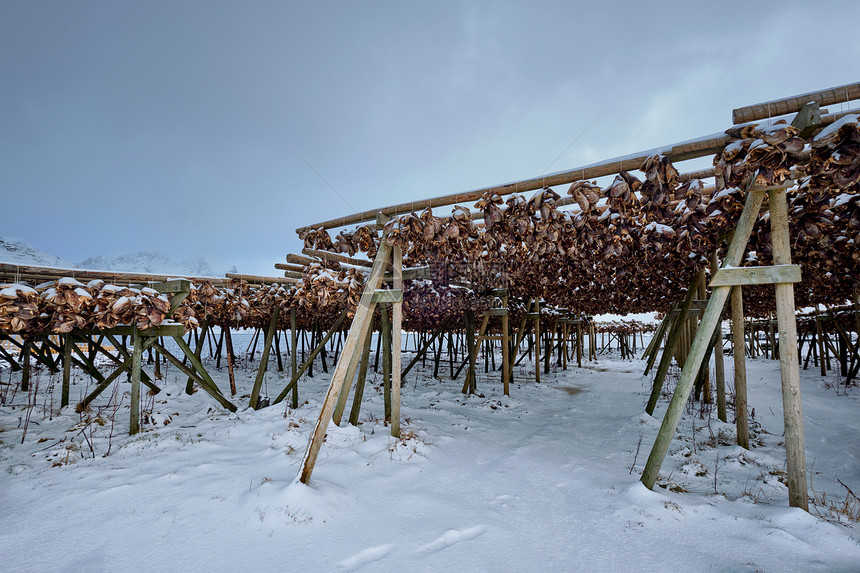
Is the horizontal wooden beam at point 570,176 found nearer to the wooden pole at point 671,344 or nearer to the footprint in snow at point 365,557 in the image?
the footprint in snow at point 365,557

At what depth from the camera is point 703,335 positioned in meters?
3.69

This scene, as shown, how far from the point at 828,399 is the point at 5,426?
18886 mm

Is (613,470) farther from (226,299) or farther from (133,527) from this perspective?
(226,299)

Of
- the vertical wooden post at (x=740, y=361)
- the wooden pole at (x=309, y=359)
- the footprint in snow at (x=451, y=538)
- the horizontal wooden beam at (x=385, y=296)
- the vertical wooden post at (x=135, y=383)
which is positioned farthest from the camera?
the wooden pole at (x=309, y=359)

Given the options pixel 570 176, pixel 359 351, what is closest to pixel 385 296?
pixel 359 351

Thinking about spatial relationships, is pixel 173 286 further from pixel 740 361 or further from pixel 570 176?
pixel 740 361

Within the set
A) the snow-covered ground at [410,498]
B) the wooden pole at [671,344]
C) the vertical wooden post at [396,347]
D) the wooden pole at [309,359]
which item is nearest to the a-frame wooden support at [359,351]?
the vertical wooden post at [396,347]

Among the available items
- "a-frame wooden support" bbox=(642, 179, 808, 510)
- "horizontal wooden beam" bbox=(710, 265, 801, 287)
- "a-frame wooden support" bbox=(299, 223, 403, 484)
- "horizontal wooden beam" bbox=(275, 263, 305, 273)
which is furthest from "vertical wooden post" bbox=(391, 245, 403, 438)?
"horizontal wooden beam" bbox=(710, 265, 801, 287)

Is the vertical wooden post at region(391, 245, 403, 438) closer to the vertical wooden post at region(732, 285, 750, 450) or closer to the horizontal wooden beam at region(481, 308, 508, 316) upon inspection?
the vertical wooden post at region(732, 285, 750, 450)

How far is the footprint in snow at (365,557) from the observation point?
2.83 meters

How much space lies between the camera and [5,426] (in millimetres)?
6770

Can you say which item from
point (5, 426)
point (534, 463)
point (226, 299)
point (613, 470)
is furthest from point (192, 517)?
point (226, 299)

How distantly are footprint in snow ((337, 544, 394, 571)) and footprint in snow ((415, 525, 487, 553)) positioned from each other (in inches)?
10.8

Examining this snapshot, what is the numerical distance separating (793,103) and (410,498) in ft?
17.7
